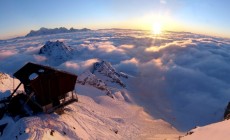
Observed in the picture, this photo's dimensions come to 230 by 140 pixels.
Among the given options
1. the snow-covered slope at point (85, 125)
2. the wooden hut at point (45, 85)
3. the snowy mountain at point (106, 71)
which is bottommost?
the snowy mountain at point (106, 71)

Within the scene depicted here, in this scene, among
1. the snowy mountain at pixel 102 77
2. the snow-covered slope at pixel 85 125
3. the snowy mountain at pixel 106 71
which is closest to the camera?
the snow-covered slope at pixel 85 125

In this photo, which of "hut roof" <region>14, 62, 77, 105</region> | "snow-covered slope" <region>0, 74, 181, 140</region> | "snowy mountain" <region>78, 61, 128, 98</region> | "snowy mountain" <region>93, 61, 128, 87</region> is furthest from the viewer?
"snowy mountain" <region>93, 61, 128, 87</region>

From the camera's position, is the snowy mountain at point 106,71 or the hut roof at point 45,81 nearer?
the hut roof at point 45,81

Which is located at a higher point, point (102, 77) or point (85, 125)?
point (85, 125)

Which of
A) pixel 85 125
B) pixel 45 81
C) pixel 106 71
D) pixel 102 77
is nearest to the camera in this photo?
pixel 45 81

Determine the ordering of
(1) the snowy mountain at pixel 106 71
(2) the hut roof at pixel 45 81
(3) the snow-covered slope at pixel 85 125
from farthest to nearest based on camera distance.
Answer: (1) the snowy mountain at pixel 106 71 < (2) the hut roof at pixel 45 81 < (3) the snow-covered slope at pixel 85 125

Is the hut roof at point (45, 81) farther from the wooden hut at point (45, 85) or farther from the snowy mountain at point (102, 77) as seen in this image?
the snowy mountain at point (102, 77)

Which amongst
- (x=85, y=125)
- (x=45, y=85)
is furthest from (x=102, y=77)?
(x=45, y=85)

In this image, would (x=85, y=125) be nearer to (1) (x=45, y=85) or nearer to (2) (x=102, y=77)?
(1) (x=45, y=85)

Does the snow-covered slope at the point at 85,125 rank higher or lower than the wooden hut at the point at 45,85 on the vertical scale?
lower

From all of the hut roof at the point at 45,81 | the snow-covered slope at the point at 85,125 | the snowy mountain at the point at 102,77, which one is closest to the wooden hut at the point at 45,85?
the hut roof at the point at 45,81

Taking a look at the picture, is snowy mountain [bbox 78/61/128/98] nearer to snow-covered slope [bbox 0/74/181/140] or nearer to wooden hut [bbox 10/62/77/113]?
snow-covered slope [bbox 0/74/181/140]

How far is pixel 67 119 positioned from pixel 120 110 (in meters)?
19.7

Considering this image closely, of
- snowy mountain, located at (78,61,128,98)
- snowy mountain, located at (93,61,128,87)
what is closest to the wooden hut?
snowy mountain, located at (78,61,128,98)
